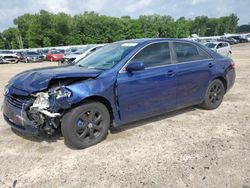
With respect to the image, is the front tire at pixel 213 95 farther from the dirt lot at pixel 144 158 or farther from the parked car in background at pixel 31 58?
the parked car in background at pixel 31 58

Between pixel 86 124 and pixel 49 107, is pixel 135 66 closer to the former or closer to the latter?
pixel 86 124

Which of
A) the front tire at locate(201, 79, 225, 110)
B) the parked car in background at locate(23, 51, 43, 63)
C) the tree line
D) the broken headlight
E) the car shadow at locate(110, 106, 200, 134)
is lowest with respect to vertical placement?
the parked car in background at locate(23, 51, 43, 63)

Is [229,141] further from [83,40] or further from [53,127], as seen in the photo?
[83,40]

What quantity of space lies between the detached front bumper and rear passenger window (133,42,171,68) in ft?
6.34

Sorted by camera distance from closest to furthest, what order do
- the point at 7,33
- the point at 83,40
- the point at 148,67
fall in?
the point at 148,67
the point at 83,40
the point at 7,33

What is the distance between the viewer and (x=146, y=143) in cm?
418

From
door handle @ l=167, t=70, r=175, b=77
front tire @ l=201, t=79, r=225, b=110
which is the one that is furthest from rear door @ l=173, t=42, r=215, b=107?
front tire @ l=201, t=79, r=225, b=110

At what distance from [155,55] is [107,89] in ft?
4.05

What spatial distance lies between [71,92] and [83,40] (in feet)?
210

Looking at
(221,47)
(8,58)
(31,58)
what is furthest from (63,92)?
(31,58)

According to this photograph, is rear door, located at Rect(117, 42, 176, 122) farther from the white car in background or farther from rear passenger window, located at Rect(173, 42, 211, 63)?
the white car in background

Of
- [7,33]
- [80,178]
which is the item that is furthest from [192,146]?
[7,33]

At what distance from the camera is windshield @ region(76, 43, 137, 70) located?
444cm

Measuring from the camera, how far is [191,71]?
16.8 ft
